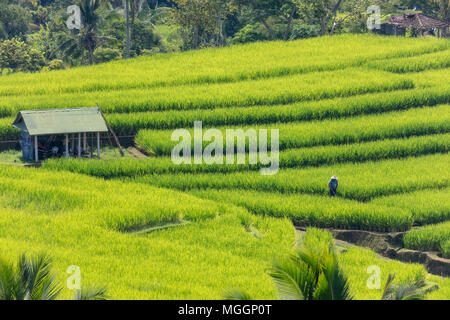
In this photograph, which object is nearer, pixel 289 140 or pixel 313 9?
pixel 289 140

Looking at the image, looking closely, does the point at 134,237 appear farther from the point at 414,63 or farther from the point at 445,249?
the point at 414,63

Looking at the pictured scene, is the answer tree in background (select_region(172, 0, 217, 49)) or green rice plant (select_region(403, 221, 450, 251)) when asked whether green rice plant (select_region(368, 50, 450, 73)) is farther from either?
green rice plant (select_region(403, 221, 450, 251))

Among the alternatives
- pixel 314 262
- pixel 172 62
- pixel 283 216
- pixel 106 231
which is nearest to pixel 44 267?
pixel 314 262

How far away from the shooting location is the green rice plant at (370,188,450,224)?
17719mm

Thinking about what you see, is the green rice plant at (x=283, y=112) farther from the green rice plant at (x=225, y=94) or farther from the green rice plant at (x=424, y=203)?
the green rice plant at (x=424, y=203)

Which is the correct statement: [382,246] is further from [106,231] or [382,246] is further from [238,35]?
[238,35]

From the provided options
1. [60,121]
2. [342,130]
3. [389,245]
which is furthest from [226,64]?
[389,245]

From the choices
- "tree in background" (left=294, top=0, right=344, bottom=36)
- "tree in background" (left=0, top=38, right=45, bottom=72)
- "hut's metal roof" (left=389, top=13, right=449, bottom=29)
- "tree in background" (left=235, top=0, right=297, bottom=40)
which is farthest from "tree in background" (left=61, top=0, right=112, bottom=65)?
"hut's metal roof" (left=389, top=13, right=449, bottom=29)

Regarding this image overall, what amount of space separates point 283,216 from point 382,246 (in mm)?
2114

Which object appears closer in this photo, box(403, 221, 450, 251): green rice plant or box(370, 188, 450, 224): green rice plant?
box(403, 221, 450, 251): green rice plant

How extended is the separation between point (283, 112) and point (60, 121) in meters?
6.16

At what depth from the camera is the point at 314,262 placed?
900cm

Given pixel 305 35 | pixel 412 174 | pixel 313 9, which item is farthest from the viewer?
A: pixel 305 35

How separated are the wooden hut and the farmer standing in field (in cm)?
557
